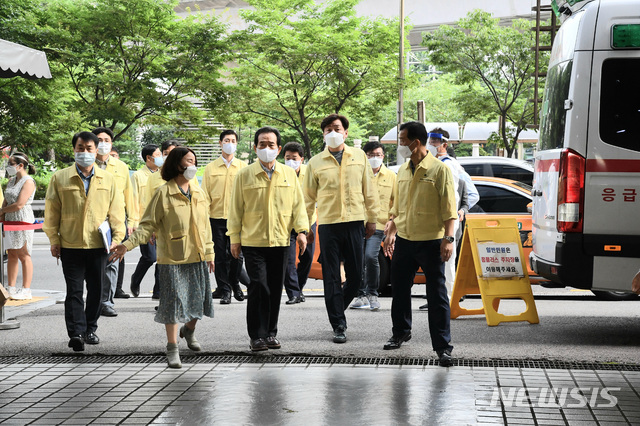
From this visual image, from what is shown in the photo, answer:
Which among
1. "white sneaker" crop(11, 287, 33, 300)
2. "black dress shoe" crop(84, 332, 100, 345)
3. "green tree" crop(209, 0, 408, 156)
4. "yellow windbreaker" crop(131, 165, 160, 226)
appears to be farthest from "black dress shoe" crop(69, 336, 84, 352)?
"green tree" crop(209, 0, 408, 156)

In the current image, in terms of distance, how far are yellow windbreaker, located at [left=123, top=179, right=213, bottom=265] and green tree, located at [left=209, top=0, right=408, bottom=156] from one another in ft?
61.5

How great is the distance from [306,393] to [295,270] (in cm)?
475

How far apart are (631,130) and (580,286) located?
1.37 meters

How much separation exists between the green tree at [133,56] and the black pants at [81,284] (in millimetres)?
16142

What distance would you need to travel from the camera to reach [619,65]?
22.5ft

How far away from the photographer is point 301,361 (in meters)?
6.64

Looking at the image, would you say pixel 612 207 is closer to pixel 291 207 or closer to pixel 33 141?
Result: pixel 291 207

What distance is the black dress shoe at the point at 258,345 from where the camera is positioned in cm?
696

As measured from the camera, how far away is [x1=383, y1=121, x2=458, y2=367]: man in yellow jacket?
659 cm

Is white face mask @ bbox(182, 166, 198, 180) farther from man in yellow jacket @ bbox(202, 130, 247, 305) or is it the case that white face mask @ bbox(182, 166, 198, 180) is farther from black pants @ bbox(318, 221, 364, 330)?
man in yellow jacket @ bbox(202, 130, 247, 305)

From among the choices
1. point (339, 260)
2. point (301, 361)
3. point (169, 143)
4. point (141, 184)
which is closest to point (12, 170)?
point (141, 184)

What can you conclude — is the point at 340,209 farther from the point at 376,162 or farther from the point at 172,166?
the point at 376,162

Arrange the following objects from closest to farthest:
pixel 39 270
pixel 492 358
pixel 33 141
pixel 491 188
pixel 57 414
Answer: pixel 57 414
pixel 492 358
pixel 491 188
pixel 39 270
pixel 33 141

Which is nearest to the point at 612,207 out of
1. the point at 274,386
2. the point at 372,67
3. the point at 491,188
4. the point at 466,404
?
the point at 466,404
